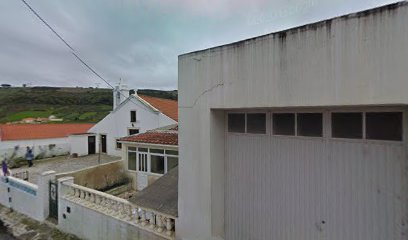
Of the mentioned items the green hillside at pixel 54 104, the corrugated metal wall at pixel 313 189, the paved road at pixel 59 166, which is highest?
the green hillside at pixel 54 104

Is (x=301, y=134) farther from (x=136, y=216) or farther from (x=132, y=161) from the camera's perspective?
(x=132, y=161)

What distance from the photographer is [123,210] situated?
704 centimetres

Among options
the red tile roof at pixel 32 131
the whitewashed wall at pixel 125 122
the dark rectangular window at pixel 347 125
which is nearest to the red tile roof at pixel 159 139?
the whitewashed wall at pixel 125 122

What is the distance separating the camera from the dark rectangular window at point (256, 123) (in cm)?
436

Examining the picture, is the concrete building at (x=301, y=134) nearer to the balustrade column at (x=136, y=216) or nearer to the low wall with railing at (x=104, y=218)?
the low wall with railing at (x=104, y=218)

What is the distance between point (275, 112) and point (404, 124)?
68.4 inches

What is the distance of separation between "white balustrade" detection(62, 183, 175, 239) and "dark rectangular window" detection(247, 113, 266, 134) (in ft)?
8.96

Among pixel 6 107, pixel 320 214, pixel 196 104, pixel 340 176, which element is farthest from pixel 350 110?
pixel 6 107

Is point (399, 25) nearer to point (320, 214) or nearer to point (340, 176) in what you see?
point (340, 176)

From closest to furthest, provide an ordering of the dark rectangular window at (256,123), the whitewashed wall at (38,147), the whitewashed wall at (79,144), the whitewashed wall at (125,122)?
the dark rectangular window at (256,123) < the whitewashed wall at (125,122) < the whitewashed wall at (38,147) < the whitewashed wall at (79,144)

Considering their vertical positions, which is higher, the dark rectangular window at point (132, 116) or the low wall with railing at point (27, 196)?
the dark rectangular window at point (132, 116)

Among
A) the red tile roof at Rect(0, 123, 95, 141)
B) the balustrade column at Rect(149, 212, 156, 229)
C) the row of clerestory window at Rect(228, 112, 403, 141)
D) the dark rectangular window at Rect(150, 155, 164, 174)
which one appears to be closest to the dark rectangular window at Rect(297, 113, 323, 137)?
the row of clerestory window at Rect(228, 112, 403, 141)

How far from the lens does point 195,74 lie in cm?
480

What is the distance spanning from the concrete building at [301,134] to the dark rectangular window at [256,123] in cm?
2
